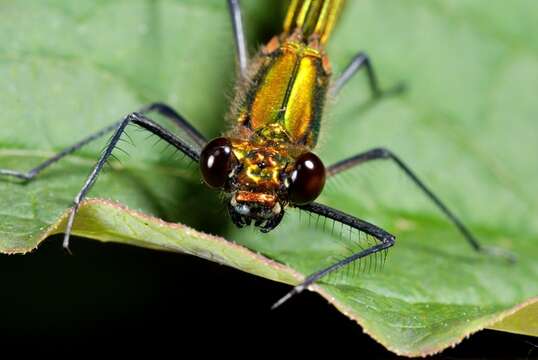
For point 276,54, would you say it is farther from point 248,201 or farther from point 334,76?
point 248,201

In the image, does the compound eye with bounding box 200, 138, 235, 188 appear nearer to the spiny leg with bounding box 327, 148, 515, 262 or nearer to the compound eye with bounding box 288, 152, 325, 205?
the compound eye with bounding box 288, 152, 325, 205

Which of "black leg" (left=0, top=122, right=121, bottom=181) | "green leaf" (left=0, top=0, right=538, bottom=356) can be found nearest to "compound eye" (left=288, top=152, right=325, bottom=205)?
"green leaf" (left=0, top=0, right=538, bottom=356)

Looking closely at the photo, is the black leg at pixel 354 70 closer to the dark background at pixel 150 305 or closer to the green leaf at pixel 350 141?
the green leaf at pixel 350 141

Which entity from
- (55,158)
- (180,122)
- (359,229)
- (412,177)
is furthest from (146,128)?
(412,177)

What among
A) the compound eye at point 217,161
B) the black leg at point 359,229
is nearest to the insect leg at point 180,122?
the compound eye at point 217,161

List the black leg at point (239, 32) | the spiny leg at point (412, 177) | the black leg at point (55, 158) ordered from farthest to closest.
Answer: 1. the black leg at point (239, 32)
2. the spiny leg at point (412, 177)
3. the black leg at point (55, 158)

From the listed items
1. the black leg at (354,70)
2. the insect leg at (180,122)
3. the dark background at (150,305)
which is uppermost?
the black leg at (354,70)
